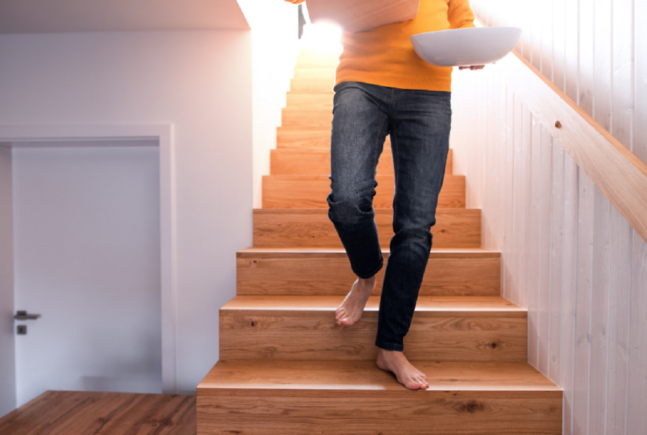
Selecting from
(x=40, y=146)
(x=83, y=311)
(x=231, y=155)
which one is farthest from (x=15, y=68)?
(x=83, y=311)

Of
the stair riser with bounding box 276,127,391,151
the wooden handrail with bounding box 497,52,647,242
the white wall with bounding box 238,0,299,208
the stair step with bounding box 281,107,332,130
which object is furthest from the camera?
the stair step with bounding box 281,107,332,130

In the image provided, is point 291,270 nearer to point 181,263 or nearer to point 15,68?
point 181,263

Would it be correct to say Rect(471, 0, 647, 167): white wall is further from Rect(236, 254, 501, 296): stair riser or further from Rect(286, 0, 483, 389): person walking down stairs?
Rect(236, 254, 501, 296): stair riser

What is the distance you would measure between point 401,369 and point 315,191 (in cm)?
107

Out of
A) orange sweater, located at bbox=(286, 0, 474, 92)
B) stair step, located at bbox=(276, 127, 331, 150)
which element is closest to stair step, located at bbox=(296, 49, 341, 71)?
stair step, located at bbox=(276, 127, 331, 150)

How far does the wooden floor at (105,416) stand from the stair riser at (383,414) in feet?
1.67

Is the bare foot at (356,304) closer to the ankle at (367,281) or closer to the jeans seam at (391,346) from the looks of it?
the ankle at (367,281)

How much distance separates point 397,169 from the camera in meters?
1.09

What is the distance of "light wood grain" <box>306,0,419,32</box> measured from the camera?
98cm

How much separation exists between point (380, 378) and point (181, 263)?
1.09 metres

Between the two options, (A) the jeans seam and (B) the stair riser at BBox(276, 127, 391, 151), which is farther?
(B) the stair riser at BBox(276, 127, 391, 151)

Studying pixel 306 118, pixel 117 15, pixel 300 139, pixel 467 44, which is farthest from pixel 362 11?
pixel 306 118

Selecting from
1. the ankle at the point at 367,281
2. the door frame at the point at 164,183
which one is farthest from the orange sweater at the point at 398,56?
the door frame at the point at 164,183

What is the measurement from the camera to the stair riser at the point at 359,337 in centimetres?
124
